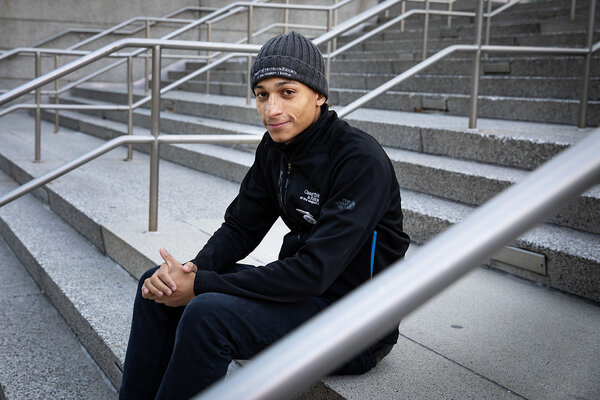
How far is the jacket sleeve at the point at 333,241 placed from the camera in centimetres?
148

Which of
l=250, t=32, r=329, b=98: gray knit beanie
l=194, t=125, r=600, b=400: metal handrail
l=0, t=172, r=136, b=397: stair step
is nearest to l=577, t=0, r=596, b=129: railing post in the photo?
l=250, t=32, r=329, b=98: gray knit beanie

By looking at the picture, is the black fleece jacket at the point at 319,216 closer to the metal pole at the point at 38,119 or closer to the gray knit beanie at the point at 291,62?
the gray knit beanie at the point at 291,62

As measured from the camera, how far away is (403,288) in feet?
2.18

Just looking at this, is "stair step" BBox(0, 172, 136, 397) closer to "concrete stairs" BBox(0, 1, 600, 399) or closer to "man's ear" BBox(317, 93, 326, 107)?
"concrete stairs" BBox(0, 1, 600, 399)

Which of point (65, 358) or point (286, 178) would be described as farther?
point (65, 358)

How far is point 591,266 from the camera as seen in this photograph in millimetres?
2168

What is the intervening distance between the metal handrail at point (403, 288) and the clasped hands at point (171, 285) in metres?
0.96

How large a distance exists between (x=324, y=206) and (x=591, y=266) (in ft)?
3.56

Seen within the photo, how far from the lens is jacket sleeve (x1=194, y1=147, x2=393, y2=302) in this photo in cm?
148

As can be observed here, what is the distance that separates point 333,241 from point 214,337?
0.33m

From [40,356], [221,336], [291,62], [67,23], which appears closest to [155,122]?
[40,356]

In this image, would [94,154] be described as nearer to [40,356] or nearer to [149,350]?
[40,356]

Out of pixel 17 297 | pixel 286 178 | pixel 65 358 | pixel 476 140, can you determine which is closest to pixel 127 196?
pixel 17 297

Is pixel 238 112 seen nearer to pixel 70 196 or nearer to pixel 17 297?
pixel 70 196
